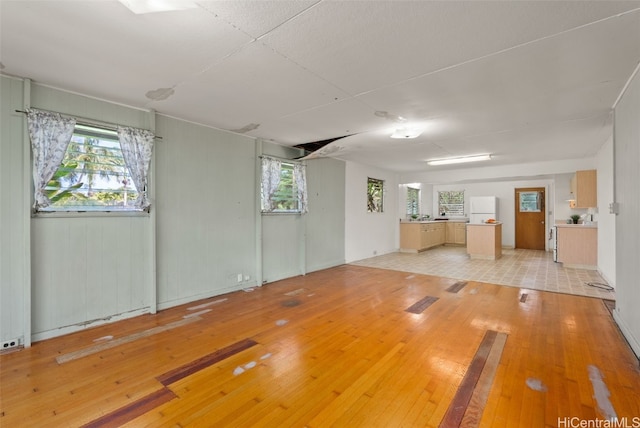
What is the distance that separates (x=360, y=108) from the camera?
134 inches

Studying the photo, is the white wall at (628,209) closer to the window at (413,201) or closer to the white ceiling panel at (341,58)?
the white ceiling panel at (341,58)

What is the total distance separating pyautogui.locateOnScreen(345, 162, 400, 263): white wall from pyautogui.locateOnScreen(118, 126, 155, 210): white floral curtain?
426cm

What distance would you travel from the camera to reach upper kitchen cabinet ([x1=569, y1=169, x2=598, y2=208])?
224 inches

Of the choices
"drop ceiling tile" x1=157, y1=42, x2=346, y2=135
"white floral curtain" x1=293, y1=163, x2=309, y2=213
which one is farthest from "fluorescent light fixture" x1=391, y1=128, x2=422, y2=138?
"white floral curtain" x1=293, y1=163, x2=309, y2=213

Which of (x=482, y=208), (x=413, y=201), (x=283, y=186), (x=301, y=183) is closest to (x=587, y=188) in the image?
(x=482, y=208)

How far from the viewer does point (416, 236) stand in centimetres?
838

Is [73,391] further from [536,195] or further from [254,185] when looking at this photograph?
[536,195]

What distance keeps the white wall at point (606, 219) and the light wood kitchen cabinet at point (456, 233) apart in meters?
4.50

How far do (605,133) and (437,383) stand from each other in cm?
484

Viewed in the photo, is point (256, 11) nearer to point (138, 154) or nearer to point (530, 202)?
point (138, 154)

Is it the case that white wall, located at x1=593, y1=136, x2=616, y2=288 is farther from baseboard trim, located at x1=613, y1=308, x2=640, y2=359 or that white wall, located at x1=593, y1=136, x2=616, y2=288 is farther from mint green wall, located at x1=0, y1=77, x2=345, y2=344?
mint green wall, located at x1=0, y1=77, x2=345, y2=344

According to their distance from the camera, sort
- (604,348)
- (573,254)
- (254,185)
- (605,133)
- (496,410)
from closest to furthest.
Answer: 1. (496,410)
2. (604,348)
3. (605,133)
4. (254,185)
5. (573,254)

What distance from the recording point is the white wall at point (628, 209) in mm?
2420

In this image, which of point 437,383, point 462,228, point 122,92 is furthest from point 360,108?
point 462,228
